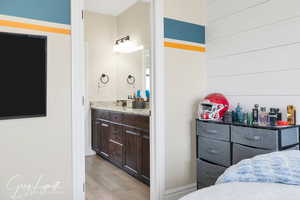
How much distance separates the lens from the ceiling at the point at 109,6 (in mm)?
4109

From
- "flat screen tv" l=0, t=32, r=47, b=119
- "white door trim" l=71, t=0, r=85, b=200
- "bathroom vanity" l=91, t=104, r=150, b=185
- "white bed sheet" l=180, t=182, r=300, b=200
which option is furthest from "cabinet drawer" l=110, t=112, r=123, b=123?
"white bed sheet" l=180, t=182, r=300, b=200

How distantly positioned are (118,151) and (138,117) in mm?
823

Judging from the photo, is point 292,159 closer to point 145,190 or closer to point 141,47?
point 145,190

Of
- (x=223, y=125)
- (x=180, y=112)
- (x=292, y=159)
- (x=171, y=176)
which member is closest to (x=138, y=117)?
(x=180, y=112)

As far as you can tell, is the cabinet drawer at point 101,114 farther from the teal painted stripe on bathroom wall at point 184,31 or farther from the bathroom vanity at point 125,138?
the teal painted stripe on bathroom wall at point 184,31

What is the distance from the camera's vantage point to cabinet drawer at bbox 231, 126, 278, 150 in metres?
1.87

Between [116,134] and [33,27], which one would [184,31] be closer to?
[33,27]

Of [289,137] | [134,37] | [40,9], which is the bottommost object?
[289,137]

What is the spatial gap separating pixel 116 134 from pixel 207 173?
1.54 meters

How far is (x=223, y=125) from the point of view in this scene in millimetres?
2277

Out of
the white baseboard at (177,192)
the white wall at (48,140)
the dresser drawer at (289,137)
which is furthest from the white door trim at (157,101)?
the dresser drawer at (289,137)

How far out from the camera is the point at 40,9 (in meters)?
1.86

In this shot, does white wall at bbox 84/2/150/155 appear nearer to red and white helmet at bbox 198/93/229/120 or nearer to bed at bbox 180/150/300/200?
red and white helmet at bbox 198/93/229/120

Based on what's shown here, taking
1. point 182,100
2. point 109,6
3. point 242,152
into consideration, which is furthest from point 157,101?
point 109,6
